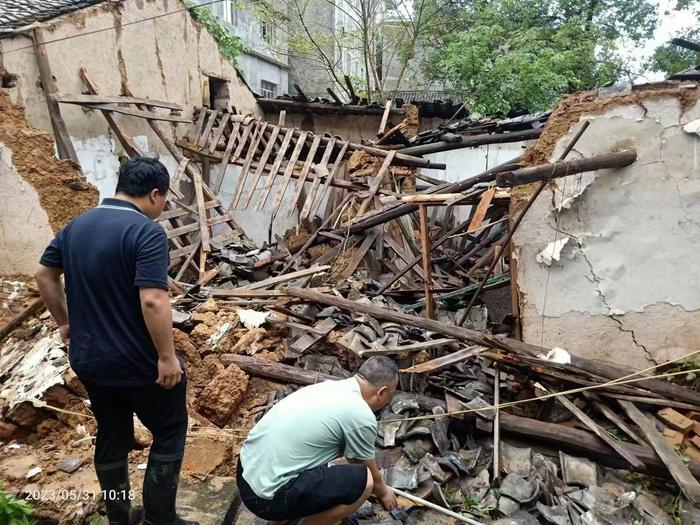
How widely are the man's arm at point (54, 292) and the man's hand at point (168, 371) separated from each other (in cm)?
74

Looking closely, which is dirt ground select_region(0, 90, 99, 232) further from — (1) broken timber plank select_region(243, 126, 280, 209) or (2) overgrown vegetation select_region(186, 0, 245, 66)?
(2) overgrown vegetation select_region(186, 0, 245, 66)

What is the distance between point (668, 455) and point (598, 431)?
1.45 ft

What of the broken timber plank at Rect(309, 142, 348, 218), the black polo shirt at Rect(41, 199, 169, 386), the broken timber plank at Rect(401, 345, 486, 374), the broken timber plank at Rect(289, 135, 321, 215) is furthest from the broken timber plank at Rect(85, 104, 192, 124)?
the broken timber plank at Rect(401, 345, 486, 374)

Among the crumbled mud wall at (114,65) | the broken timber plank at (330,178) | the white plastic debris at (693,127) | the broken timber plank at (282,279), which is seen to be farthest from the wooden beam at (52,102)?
the white plastic debris at (693,127)

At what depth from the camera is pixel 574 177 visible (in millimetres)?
3844

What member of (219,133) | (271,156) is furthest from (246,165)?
(219,133)

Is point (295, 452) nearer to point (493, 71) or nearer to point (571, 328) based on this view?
point (571, 328)

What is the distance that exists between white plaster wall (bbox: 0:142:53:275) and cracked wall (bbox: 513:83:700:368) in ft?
18.0

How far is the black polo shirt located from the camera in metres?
2.23

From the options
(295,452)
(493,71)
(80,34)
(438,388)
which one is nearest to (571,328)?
(438,388)

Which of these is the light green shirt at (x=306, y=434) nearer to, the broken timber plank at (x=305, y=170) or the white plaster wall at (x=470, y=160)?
the broken timber plank at (x=305, y=170)

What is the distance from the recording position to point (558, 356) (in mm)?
3807

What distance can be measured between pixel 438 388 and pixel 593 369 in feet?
4.23

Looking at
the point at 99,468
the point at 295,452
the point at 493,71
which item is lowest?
the point at 99,468
